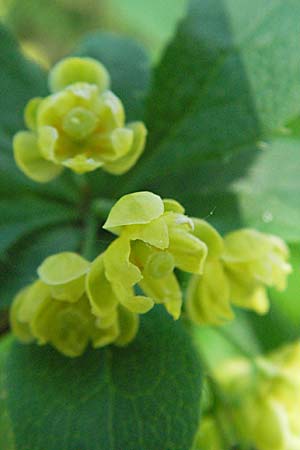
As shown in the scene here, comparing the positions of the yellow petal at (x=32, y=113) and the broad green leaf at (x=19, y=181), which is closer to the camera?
the yellow petal at (x=32, y=113)

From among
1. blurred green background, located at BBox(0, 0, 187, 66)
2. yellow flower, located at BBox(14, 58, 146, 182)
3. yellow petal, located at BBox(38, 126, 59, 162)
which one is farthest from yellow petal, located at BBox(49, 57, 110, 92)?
blurred green background, located at BBox(0, 0, 187, 66)

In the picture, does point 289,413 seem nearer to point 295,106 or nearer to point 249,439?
point 249,439

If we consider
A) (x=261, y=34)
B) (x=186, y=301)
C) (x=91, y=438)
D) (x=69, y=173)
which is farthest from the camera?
(x=69, y=173)

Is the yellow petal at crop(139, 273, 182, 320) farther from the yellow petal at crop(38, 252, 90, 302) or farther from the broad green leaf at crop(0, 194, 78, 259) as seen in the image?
the broad green leaf at crop(0, 194, 78, 259)

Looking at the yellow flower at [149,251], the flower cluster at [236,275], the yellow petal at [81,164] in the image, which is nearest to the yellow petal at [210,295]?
the flower cluster at [236,275]

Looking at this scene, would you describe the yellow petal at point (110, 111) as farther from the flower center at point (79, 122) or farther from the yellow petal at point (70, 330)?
the yellow petal at point (70, 330)

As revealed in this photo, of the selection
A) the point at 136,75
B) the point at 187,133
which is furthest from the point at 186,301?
the point at 136,75

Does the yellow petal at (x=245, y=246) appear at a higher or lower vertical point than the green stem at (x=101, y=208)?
higher

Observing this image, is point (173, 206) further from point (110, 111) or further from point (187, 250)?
point (110, 111)
